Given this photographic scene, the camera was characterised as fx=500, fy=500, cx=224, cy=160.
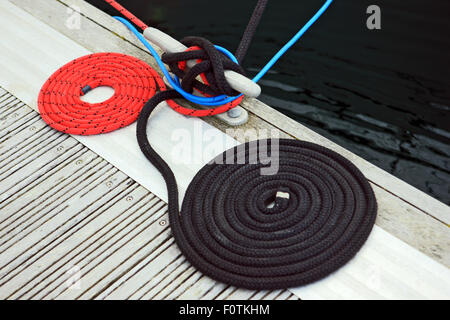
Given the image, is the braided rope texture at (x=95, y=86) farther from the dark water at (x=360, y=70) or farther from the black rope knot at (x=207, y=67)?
the dark water at (x=360, y=70)

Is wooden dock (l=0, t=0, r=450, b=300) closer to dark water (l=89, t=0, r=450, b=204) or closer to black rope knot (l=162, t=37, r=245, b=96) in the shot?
black rope knot (l=162, t=37, r=245, b=96)

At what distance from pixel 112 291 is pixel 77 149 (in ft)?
3.12

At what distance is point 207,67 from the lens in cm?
268

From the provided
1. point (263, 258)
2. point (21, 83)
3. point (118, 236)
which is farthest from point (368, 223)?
point (21, 83)

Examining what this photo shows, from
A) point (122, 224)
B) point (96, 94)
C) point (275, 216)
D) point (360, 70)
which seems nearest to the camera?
point (275, 216)

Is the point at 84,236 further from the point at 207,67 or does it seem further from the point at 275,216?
the point at 207,67

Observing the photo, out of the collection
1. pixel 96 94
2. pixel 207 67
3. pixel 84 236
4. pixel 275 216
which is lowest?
pixel 84 236

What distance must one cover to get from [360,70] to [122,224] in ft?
7.78

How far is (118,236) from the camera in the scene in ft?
8.10

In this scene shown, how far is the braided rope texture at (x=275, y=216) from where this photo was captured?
88.4 inches

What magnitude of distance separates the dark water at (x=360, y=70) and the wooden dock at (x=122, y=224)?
0.92m

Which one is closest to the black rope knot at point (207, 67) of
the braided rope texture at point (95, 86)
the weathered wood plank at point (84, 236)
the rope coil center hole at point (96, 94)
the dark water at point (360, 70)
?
the braided rope texture at point (95, 86)

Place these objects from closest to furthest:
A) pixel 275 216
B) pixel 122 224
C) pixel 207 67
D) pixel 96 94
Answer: pixel 275 216 < pixel 122 224 < pixel 207 67 < pixel 96 94

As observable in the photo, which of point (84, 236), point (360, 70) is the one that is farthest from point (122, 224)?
point (360, 70)
